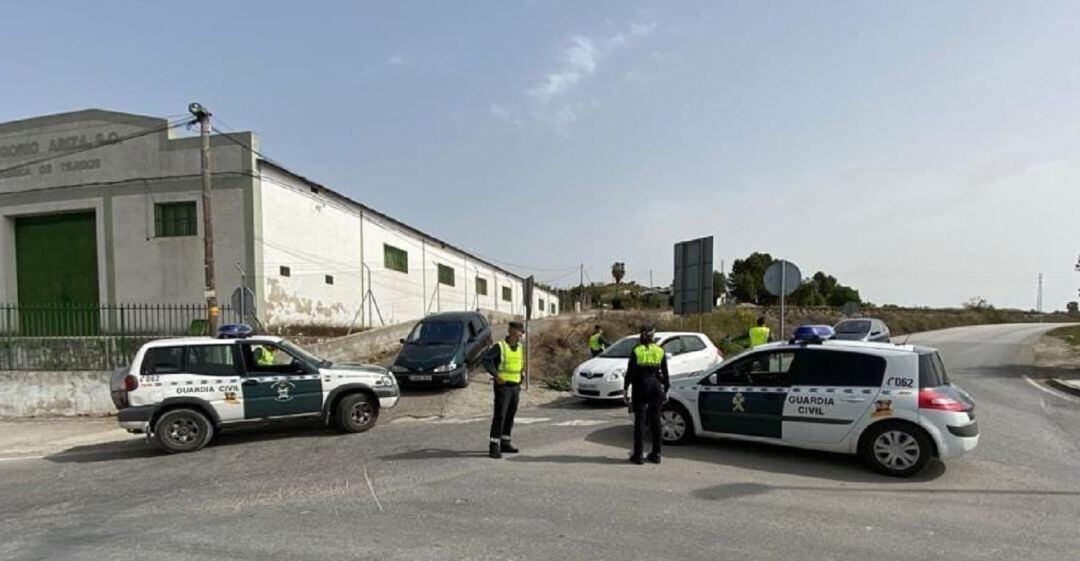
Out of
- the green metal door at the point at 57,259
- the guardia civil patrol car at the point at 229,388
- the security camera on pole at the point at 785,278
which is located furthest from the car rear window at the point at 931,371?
the green metal door at the point at 57,259

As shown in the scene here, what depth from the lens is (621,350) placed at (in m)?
12.6

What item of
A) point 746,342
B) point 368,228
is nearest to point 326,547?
point 746,342

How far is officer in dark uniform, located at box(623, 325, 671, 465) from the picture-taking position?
23.1 feet

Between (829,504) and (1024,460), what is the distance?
11.6 ft

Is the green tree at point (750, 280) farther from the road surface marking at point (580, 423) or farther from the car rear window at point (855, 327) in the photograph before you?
the road surface marking at point (580, 423)

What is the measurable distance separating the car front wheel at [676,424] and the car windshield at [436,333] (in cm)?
729

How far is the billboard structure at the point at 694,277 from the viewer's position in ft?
49.7

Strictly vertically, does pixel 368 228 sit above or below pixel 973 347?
above

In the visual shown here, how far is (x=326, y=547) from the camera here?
4531 millimetres

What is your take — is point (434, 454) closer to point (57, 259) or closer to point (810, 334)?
point (810, 334)

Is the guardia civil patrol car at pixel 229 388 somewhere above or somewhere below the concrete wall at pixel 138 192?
below

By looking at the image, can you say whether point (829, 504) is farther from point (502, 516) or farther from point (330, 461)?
point (330, 461)

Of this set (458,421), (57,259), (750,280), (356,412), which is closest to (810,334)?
(458,421)

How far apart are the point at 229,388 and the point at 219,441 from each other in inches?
44.6
